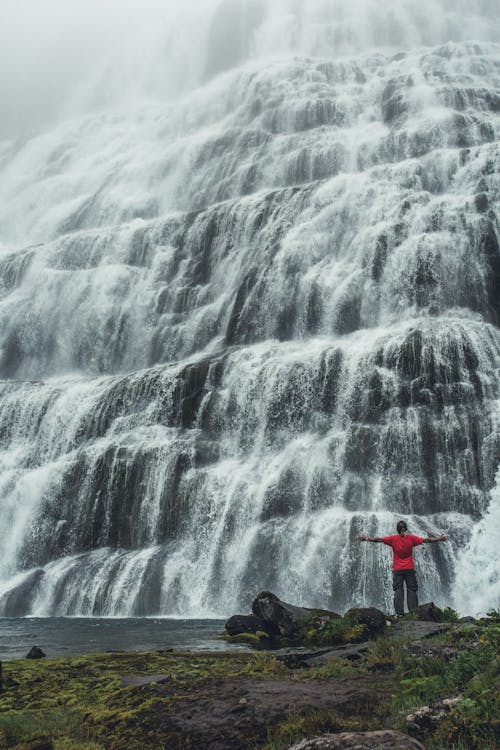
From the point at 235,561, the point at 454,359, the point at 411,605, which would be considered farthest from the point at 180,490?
the point at 411,605

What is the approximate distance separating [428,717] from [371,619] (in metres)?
6.20

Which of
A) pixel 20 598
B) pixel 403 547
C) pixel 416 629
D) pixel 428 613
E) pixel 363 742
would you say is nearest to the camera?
pixel 363 742

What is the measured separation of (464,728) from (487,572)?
18.0m

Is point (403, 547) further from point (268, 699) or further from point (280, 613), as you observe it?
point (268, 699)

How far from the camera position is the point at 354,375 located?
99.6 feet

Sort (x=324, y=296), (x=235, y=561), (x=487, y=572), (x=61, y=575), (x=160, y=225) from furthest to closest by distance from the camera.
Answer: (x=160, y=225) → (x=324, y=296) → (x=61, y=575) → (x=235, y=561) → (x=487, y=572)

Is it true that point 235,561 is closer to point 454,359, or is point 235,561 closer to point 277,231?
point 454,359

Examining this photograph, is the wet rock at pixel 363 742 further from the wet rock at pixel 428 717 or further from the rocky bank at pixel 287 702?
the wet rock at pixel 428 717

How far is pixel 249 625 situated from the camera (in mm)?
14883

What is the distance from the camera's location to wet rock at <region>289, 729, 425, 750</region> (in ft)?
16.3

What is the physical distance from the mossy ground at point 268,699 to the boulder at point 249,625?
400 centimetres

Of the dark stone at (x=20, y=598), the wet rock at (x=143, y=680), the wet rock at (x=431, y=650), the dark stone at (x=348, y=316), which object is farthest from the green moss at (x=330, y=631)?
the dark stone at (x=348, y=316)

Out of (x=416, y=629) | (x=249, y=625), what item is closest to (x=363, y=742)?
(x=416, y=629)

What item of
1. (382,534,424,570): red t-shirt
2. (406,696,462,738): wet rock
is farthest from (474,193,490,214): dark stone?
(406,696,462,738): wet rock
